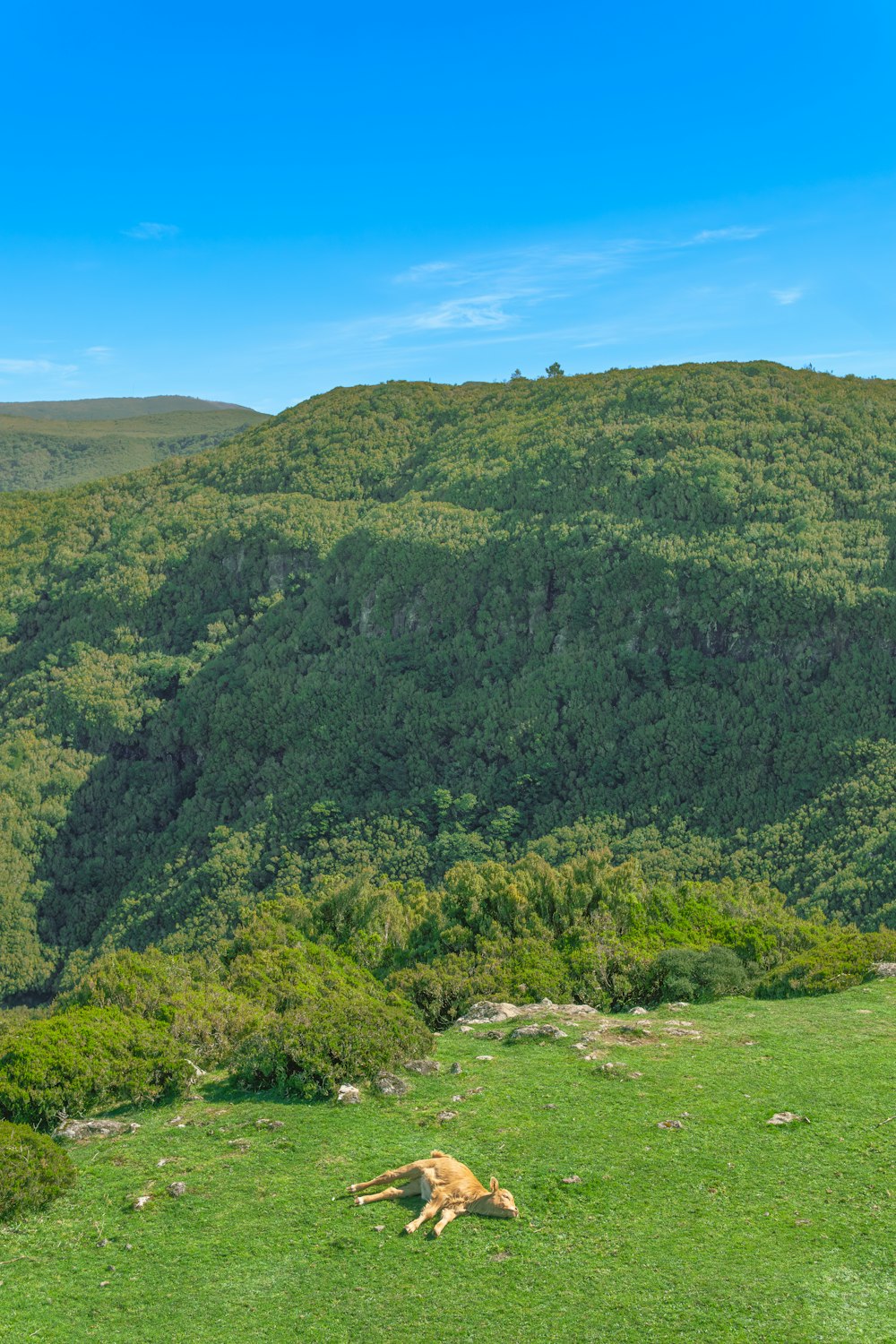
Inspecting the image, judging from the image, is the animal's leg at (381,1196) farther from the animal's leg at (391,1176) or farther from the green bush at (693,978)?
the green bush at (693,978)

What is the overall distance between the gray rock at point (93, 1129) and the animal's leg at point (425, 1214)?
7.24 metres

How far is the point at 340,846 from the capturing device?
71.0m

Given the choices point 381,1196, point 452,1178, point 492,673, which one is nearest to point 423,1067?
point 381,1196

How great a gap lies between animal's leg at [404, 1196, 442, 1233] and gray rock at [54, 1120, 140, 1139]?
23.8ft

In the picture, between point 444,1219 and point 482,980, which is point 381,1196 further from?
point 482,980

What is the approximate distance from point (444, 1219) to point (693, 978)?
16.2 m

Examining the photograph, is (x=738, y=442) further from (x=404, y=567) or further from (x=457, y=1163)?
(x=457, y=1163)

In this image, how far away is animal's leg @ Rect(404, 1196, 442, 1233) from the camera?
1389 centimetres

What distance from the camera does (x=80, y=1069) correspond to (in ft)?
66.1

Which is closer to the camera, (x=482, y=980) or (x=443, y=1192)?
(x=443, y=1192)

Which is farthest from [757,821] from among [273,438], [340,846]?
[273,438]

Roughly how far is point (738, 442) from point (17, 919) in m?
68.9

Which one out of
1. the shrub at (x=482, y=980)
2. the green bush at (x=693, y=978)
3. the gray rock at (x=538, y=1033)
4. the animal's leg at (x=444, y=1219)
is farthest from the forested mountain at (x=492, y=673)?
the animal's leg at (x=444, y=1219)

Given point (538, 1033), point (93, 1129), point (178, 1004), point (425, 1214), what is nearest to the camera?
point (425, 1214)
